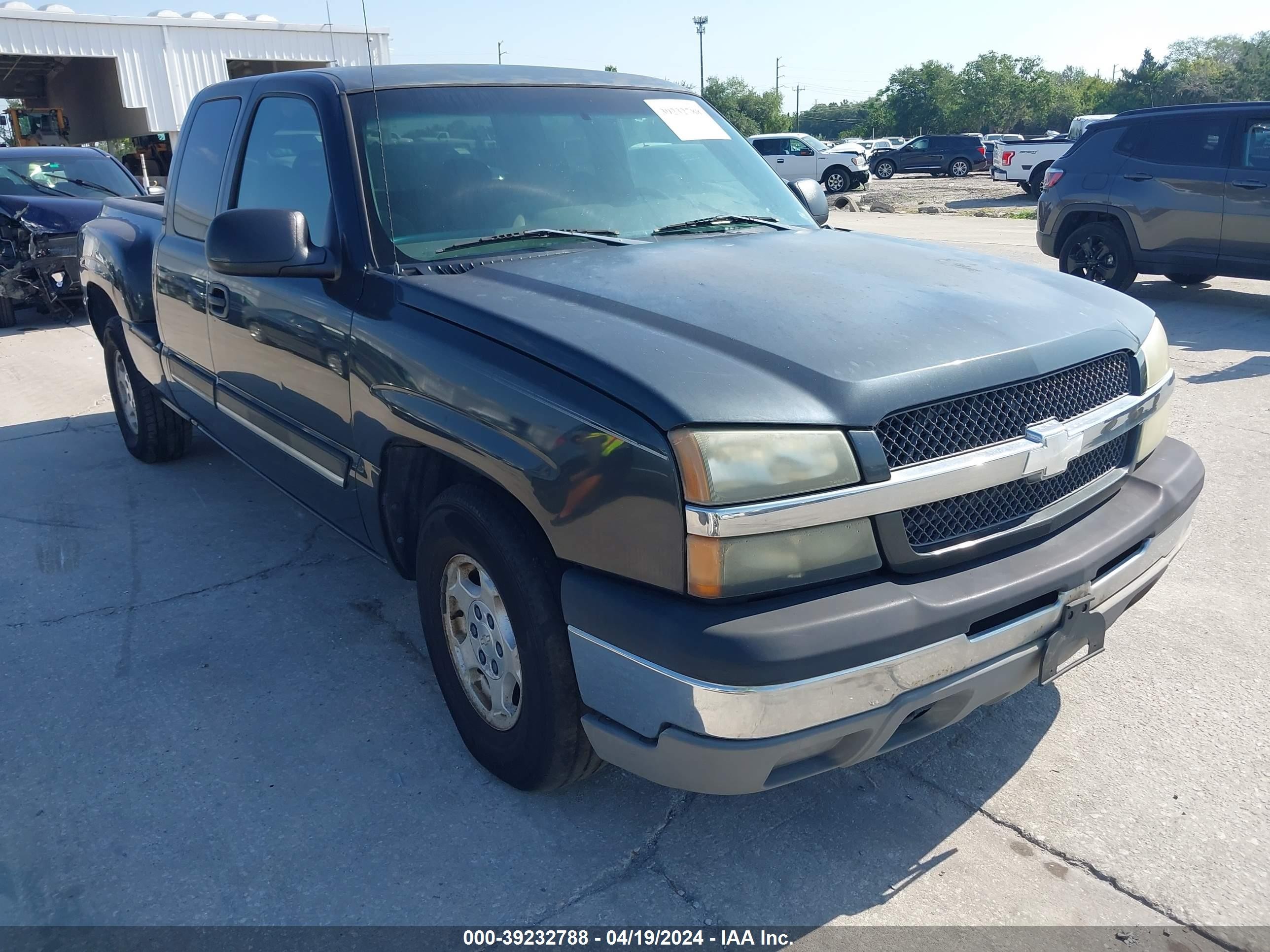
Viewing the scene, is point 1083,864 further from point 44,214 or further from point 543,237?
point 44,214

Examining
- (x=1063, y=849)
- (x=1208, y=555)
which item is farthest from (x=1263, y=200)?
(x=1063, y=849)

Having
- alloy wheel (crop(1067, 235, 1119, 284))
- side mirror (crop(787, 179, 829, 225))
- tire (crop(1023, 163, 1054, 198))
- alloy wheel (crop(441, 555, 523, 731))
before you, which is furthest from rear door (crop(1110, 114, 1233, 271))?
tire (crop(1023, 163, 1054, 198))

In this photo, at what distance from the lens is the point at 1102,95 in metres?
85.8

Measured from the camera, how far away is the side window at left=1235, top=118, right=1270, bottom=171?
8.91 m

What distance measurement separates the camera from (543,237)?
125 inches

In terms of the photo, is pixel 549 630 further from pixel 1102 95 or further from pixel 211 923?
pixel 1102 95

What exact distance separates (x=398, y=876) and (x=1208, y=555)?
3482 mm

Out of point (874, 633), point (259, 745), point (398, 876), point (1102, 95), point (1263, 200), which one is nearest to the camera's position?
point (874, 633)

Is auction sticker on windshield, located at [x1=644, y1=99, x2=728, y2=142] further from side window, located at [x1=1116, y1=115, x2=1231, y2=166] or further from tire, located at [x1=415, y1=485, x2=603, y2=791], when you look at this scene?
side window, located at [x1=1116, y1=115, x2=1231, y2=166]

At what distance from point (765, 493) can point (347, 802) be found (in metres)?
1.56

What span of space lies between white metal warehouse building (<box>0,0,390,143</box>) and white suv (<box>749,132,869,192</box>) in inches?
438

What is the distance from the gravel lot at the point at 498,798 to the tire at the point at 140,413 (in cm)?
146

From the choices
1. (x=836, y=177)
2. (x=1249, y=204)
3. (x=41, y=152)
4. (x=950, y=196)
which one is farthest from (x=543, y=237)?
(x=836, y=177)

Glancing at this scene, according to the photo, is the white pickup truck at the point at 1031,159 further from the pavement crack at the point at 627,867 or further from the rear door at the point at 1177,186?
the pavement crack at the point at 627,867
